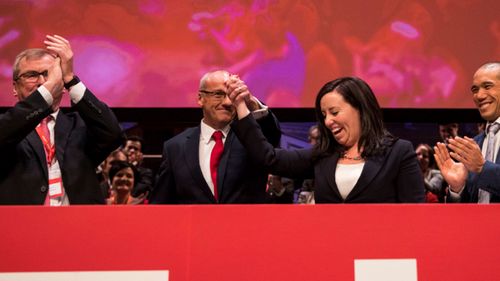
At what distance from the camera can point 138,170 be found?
3992 mm

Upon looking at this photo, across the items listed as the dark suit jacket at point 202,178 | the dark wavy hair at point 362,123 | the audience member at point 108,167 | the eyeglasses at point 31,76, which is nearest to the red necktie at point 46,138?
the eyeglasses at point 31,76

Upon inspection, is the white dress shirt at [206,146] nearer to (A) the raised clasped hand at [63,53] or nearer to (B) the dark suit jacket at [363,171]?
(B) the dark suit jacket at [363,171]

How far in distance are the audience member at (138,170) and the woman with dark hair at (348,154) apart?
1819 mm

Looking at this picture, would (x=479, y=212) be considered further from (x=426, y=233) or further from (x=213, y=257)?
(x=213, y=257)

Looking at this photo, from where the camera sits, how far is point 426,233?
1594 millimetres

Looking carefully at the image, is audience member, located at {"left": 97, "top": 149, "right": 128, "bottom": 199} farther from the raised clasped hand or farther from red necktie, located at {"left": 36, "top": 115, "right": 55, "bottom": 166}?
the raised clasped hand

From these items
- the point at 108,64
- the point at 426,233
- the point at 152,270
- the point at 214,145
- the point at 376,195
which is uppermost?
the point at 108,64

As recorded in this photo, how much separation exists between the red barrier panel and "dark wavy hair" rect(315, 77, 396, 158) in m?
0.51

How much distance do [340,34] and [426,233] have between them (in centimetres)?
314

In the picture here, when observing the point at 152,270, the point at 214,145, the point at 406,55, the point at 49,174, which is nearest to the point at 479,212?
the point at 152,270

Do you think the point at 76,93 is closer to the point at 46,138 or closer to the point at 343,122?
the point at 46,138

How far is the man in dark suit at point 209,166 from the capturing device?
236cm

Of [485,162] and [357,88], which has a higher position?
[357,88]

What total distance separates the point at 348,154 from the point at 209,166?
1.91 feet
